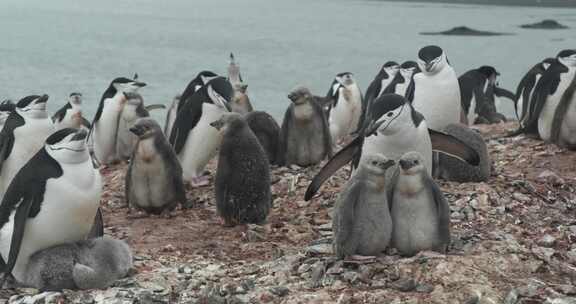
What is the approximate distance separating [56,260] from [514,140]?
520cm

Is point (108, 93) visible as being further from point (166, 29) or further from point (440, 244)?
point (166, 29)

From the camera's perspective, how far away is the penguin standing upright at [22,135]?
21.9 feet

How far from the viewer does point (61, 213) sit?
486 cm

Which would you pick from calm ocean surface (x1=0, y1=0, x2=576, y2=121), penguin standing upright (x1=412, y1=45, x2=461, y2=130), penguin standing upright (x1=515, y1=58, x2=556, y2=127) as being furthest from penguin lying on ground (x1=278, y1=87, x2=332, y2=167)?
calm ocean surface (x1=0, y1=0, x2=576, y2=121)

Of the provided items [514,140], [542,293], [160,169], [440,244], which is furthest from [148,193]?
[514,140]

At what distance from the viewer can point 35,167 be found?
495cm

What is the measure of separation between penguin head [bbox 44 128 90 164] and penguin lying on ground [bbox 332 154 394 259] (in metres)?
1.46

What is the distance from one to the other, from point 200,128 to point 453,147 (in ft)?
8.10

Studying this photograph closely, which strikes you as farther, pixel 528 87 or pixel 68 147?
pixel 528 87

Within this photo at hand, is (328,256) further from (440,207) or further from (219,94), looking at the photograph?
(219,94)

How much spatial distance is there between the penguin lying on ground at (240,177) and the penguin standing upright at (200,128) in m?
1.41

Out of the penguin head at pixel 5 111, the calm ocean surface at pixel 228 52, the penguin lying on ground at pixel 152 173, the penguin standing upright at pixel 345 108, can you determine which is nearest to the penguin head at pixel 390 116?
the penguin lying on ground at pixel 152 173

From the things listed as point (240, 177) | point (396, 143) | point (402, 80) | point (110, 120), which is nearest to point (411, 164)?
point (396, 143)

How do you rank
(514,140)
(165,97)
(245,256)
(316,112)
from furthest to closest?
(165,97), (514,140), (316,112), (245,256)
